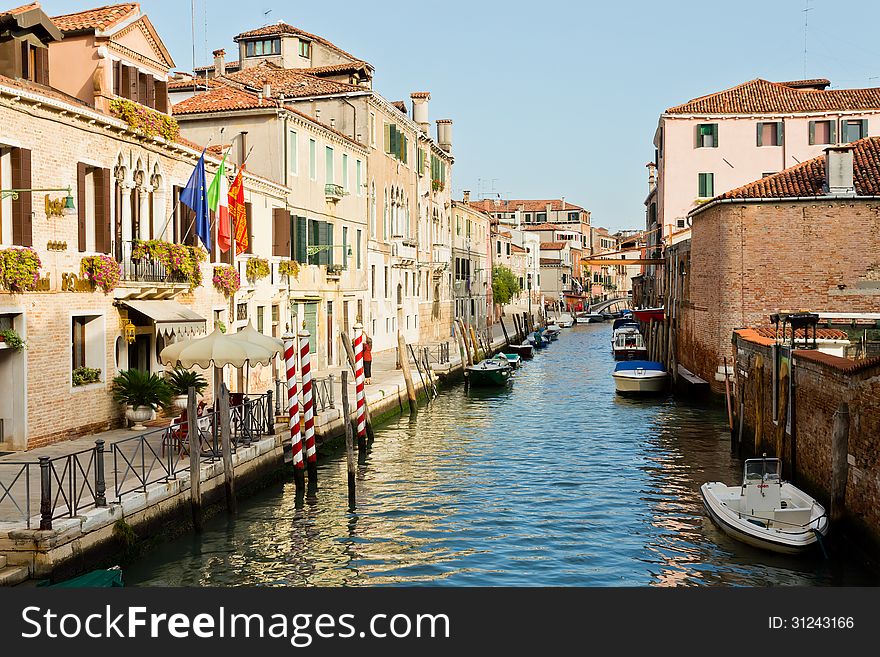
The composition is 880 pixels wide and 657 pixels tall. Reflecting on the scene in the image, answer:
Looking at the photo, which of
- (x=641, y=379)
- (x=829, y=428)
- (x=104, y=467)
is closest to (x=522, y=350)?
(x=641, y=379)

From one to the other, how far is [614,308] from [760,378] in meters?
91.0

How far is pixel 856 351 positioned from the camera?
55.3 ft

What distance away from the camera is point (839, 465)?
39.9 ft

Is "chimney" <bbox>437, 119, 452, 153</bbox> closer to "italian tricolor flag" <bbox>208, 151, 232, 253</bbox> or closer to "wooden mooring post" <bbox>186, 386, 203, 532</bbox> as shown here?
"italian tricolor flag" <bbox>208, 151, 232, 253</bbox>

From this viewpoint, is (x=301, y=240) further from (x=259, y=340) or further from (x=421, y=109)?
(x=421, y=109)

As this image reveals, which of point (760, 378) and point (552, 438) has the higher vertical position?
point (760, 378)

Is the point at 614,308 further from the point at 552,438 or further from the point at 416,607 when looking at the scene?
the point at 416,607

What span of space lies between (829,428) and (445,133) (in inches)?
1573

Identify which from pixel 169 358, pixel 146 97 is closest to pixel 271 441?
pixel 169 358

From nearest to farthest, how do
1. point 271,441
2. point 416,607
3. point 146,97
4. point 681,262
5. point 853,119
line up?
point 416,607
point 271,441
point 146,97
point 681,262
point 853,119

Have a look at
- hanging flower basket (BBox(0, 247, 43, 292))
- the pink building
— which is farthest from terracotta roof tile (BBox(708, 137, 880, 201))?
hanging flower basket (BBox(0, 247, 43, 292))

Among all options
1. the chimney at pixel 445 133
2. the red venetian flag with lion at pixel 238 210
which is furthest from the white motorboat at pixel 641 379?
the chimney at pixel 445 133

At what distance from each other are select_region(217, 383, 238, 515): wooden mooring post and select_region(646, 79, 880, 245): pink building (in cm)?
3141

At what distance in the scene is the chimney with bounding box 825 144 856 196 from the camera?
24.2 metres
